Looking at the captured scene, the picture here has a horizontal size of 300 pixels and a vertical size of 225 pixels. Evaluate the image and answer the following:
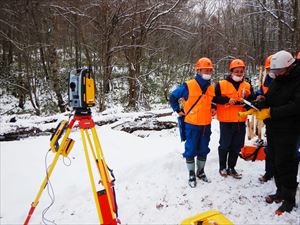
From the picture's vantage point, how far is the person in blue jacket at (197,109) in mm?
3404

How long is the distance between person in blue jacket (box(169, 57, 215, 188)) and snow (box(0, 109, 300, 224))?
16.2 inches

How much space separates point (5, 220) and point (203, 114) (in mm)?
2860

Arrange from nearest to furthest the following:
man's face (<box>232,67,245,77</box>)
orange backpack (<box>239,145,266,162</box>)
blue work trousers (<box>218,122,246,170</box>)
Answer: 1. man's face (<box>232,67,245,77</box>)
2. blue work trousers (<box>218,122,246,170</box>)
3. orange backpack (<box>239,145,266,162</box>)

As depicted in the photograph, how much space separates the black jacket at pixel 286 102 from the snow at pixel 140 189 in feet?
3.31

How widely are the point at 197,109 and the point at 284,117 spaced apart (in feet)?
3.59

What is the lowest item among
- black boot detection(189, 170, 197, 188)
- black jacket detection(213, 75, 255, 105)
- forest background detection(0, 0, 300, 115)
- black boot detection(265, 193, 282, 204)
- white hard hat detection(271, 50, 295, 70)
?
black boot detection(265, 193, 282, 204)

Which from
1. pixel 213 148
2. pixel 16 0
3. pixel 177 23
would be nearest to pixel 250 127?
pixel 213 148

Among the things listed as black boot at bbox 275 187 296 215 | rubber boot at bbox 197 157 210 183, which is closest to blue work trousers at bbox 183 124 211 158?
rubber boot at bbox 197 157 210 183

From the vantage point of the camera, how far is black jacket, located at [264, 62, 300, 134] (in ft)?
8.45

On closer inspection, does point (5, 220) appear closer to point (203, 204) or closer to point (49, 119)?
point (203, 204)

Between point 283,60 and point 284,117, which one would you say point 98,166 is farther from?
point 283,60

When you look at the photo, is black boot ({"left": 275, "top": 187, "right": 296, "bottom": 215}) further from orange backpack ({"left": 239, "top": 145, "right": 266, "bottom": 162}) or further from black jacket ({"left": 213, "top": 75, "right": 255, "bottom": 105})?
orange backpack ({"left": 239, "top": 145, "right": 266, "bottom": 162})

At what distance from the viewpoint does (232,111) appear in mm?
3521

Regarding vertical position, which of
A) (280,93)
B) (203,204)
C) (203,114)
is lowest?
(203,204)
